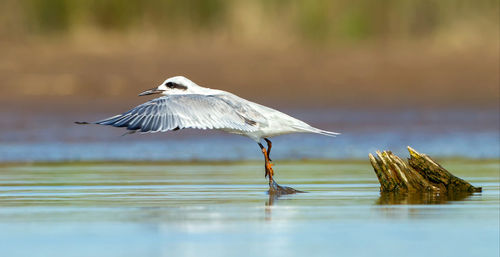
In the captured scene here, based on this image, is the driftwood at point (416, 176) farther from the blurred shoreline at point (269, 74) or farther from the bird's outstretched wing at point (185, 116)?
the blurred shoreline at point (269, 74)

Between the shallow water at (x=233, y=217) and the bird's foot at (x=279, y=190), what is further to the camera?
the bird's foot at (x=279, y=190)

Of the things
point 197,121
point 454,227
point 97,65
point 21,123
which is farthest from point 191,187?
point 97,65

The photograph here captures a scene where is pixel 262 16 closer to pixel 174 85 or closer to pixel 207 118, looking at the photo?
pixel 174 85

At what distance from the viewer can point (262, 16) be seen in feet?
91.7

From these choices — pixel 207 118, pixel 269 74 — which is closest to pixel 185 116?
pixel 207 118

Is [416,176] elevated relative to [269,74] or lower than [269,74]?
lower

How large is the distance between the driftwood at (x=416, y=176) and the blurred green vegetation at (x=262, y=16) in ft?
56.0

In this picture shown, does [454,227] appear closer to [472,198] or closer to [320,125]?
[472,198]

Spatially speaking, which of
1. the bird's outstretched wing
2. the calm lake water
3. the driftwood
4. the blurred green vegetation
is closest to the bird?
the bird's outstretched wing

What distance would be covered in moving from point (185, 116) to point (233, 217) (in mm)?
2114

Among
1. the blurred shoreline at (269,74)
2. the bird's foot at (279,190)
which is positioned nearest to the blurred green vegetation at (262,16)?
the blurred shoreline at (269,74)

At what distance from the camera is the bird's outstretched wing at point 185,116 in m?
10.9

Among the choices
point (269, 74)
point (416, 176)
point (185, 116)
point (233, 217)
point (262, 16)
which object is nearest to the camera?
point (233, 217)

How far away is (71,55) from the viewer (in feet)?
87.8
